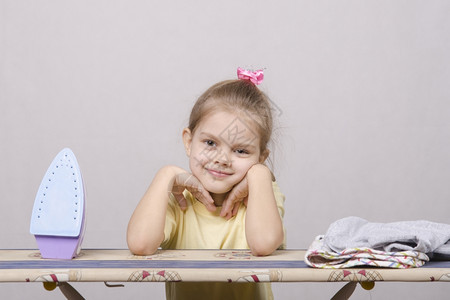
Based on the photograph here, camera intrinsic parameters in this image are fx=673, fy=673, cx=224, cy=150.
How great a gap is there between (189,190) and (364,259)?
510mm

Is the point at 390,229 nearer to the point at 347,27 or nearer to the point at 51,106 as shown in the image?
the point at 347,27

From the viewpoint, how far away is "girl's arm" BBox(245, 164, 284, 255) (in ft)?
4.05

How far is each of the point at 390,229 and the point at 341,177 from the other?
4.53 ft

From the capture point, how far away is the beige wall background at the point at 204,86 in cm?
246

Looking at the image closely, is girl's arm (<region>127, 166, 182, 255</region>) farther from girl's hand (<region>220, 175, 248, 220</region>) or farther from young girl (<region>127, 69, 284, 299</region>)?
girl's hand (<region>220, 175, 248, 220</region>)

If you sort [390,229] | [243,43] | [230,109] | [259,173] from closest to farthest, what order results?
1. [390,229]
2. [259,173]
3. [230,109]
4. [243,43]

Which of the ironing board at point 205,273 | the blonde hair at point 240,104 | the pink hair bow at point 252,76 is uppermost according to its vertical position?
the pink hair bow at point 252,76

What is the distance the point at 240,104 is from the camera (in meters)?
1.51

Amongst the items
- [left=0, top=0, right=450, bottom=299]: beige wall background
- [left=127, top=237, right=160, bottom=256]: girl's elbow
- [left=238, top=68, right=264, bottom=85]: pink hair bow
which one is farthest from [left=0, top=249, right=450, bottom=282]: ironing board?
[left=0, top=0, right=450, bottom=299]: beige wall background

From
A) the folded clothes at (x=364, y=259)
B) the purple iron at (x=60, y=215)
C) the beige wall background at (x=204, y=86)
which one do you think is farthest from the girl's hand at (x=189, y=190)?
the beige wall background at (x=204, y=86)

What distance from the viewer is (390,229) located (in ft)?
A: 3.74

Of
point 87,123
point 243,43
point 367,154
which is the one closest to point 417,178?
point 367,154

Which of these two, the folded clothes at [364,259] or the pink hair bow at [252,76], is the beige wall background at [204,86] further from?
the folded clothes at [364,259]

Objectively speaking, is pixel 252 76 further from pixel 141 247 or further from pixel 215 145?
pixel 141 247
